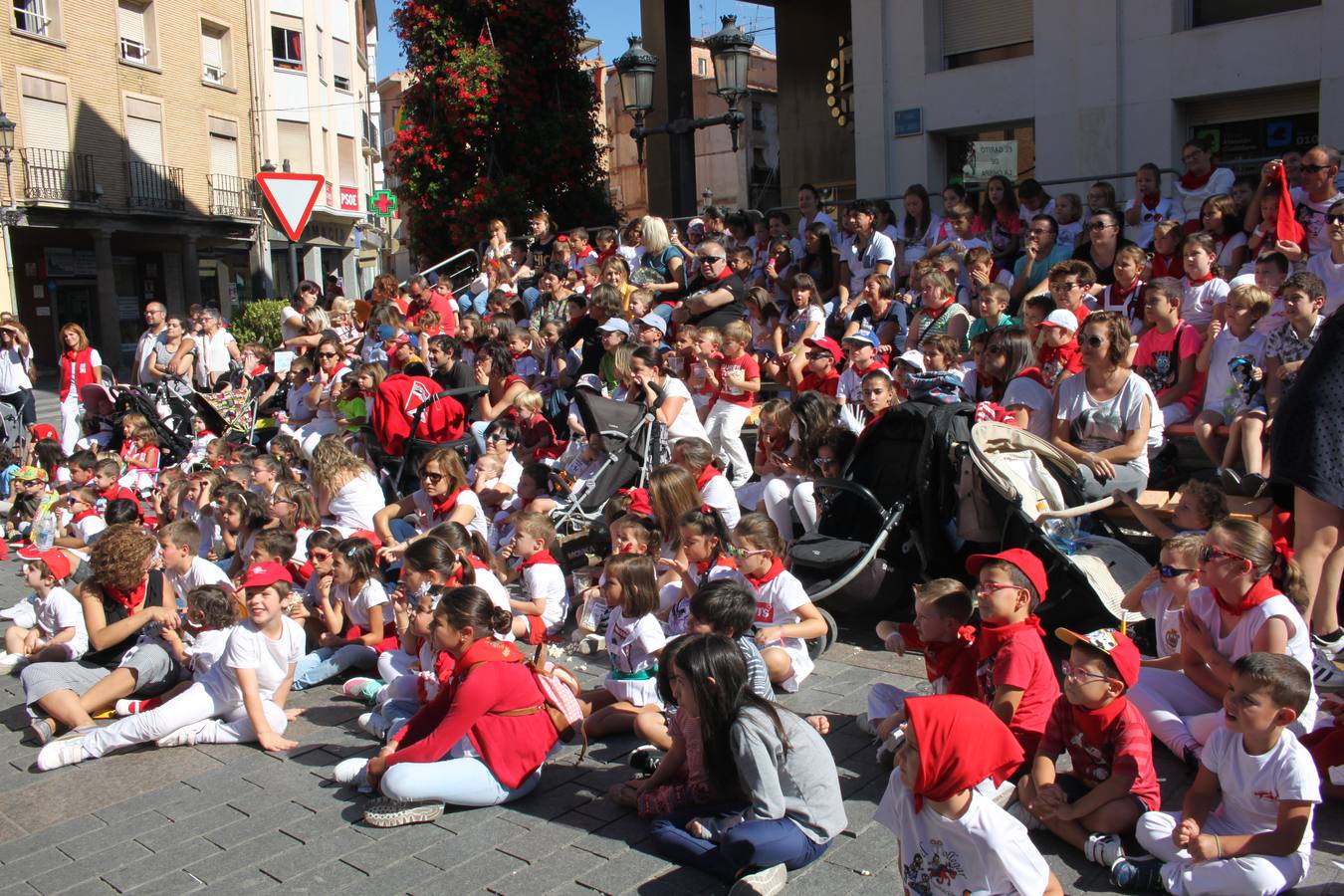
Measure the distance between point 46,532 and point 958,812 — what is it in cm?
862

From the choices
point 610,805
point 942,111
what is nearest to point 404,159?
point 942,111

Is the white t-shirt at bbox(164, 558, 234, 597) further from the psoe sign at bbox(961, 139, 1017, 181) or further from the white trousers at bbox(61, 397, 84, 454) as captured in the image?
the psoe sign at bbox(961, 139, 1017, 181)

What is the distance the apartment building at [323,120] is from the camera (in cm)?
3803

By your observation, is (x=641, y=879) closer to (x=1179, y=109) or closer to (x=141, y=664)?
(x=141, y=664)

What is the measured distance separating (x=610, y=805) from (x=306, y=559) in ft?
11.7

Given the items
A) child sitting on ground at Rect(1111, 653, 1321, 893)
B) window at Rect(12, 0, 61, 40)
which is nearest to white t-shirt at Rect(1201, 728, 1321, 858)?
child sitting on ground at Rect(1111, 653, 1321, 893)

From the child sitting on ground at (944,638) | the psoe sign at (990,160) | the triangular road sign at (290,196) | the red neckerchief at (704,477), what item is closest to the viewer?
the child sitting on ground at (944,638)

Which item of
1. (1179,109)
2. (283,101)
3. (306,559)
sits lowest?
(306,559)

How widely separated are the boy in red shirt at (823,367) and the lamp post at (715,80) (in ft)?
16.3

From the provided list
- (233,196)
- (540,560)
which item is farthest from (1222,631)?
(233,196)

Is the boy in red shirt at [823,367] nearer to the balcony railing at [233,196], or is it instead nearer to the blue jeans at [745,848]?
the blue jeans at [745,848]

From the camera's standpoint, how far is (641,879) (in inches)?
164

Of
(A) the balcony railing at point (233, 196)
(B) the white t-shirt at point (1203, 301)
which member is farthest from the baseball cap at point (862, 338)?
(A) the balcony railing at point (233, 196)

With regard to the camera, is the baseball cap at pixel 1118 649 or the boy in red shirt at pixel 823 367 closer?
the baseball cap at pixel 1118 649
